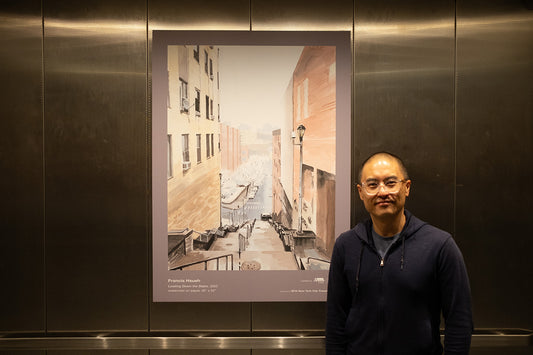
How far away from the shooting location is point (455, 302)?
6.57 ft

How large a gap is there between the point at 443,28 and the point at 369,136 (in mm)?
1020

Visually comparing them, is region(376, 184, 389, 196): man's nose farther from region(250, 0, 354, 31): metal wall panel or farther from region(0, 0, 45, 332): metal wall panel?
region(0, 0, 45, 332): metal wall panel

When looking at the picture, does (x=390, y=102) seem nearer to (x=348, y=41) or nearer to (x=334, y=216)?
(x=348, y=41)

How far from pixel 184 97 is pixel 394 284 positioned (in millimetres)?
2021

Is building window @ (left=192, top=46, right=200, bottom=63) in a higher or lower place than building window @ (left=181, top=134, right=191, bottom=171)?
higher

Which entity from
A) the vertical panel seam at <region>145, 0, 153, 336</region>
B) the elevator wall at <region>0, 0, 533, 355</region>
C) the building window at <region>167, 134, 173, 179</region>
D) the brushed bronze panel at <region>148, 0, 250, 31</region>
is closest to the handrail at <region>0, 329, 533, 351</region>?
the elevator wall at <region>0, 0, 533, 355</region>

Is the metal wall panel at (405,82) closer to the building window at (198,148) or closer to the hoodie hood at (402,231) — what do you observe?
the hoodie hood at (402,231)

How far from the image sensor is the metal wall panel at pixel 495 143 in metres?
3.19

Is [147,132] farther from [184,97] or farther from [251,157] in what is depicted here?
[251,157]

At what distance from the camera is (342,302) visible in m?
2.23

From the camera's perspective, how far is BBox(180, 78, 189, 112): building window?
3.11 m

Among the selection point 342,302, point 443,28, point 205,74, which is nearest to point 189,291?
point 342,302

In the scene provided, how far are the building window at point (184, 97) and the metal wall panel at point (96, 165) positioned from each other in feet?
1.03

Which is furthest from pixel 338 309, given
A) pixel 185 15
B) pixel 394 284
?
pixel 185 15
